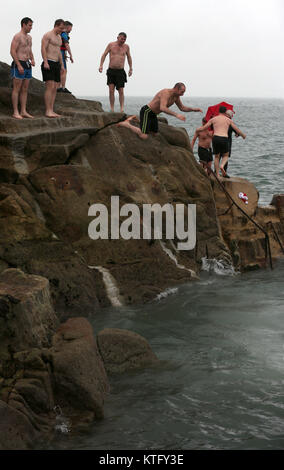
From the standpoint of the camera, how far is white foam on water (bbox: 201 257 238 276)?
41.0 feet

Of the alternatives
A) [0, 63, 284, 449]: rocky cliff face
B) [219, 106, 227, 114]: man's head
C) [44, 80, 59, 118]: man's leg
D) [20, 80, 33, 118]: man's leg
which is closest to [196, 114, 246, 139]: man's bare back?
[219, 106, 227, 114]: man's head

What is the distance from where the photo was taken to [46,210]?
10594 millimetres

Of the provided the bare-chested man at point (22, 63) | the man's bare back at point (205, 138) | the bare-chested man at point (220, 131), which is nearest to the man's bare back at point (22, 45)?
the bare-chested man at point (22, 63)

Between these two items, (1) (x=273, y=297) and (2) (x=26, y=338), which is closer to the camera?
(2) (x=26, y=338)

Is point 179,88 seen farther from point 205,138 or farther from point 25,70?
point 25,70

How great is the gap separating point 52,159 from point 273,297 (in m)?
4.92

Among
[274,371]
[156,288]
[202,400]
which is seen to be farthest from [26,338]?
[156,288]

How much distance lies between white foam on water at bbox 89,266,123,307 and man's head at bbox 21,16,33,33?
4497mm

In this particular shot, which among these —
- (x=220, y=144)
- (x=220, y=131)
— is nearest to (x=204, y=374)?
(x=220, y=144)

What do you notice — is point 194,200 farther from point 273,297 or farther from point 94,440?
point 94,440

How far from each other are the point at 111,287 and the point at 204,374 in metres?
3.07

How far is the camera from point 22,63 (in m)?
11.2
